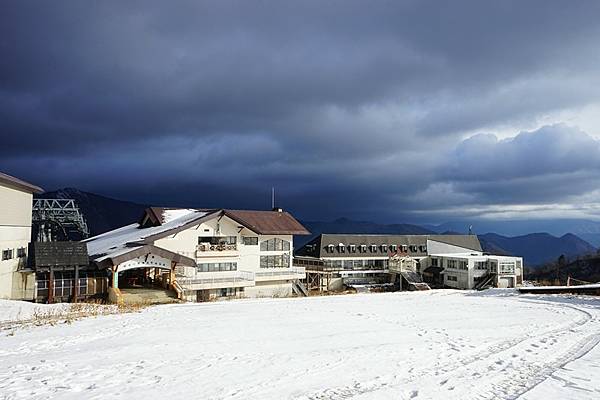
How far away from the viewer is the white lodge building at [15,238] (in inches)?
872

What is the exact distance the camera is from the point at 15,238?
24.7 metres

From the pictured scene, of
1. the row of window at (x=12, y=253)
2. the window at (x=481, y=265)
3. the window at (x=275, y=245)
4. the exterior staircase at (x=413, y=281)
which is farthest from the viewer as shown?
the window at (x=481, y=265)

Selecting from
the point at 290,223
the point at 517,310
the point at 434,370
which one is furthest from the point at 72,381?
the point at 290,223

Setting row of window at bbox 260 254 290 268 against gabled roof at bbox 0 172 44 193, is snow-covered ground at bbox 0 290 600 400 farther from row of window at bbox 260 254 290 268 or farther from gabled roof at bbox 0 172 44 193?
row of window at bbox 260 254 290 268

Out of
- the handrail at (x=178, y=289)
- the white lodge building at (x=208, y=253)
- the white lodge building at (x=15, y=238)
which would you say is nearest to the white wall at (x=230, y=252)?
the white lodge building at (x=208, y=253)

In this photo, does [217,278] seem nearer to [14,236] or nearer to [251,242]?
[251,242]

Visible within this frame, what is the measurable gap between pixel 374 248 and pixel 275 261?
19460 millimetres

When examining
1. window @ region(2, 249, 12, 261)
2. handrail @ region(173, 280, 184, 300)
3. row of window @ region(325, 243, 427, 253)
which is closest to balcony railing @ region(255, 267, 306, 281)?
handrail @ region(173, 280, 184, 300)

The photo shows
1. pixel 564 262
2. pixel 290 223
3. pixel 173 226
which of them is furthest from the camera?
pixel 564 262

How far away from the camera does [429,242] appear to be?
53469mm

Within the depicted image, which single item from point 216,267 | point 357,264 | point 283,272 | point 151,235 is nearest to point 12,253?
point 151,235

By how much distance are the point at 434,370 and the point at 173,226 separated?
2405 cm

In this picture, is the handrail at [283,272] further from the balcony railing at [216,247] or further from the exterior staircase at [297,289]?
the balcony railing at [216,247]

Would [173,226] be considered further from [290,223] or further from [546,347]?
[546,347]
